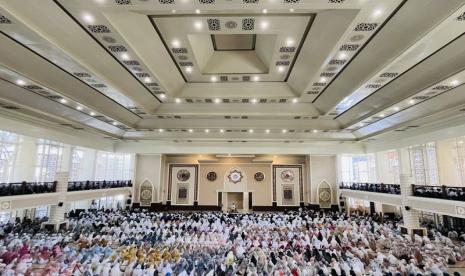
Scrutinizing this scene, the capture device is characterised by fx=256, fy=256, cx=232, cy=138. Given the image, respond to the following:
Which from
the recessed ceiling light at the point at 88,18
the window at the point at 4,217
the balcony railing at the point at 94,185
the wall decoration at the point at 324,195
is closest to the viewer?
the recessed ceiling light at the point at 88,18

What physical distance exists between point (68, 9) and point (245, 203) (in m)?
19.6

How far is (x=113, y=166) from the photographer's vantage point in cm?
2189

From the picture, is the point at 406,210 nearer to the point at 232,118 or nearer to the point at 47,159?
the point at 232,118

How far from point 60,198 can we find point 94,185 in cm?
356

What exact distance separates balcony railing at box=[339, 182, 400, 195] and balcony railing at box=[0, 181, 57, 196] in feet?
60.2

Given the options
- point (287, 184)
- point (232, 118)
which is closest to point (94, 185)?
point (232, 118)

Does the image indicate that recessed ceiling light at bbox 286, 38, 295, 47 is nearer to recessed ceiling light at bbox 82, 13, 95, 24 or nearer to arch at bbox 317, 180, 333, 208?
recessed ceiling light at bbox 82, 13, 95, 24

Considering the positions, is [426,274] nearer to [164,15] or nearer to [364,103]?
[364,103]

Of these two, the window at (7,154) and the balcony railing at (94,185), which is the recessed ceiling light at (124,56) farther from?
the balcony railing at (94,185)

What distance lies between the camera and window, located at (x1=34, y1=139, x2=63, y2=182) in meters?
15.1

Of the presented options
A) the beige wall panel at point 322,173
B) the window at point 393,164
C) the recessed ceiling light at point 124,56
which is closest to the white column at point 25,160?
the recessed ceiling light at point 124,56

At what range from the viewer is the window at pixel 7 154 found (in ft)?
43.2

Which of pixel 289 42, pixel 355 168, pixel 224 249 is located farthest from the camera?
pixel 355 168

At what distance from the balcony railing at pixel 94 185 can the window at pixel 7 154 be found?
2.84 m
